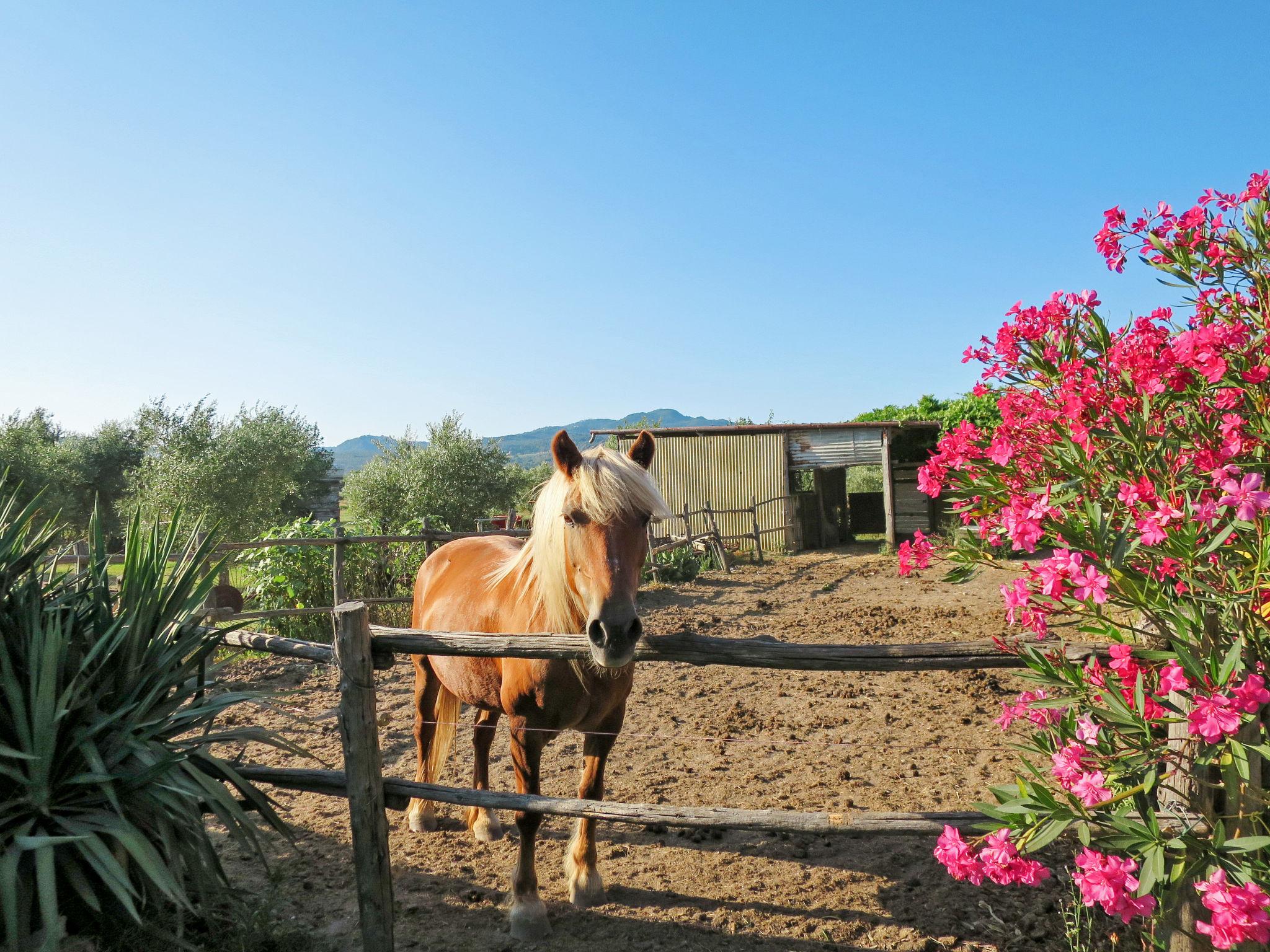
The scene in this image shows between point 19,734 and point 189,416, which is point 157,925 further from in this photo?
point 189,416

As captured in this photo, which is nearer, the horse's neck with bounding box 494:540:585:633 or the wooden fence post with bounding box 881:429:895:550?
the horse's neck with bounding box 494:540:585:633

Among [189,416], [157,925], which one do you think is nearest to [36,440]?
[189,416]

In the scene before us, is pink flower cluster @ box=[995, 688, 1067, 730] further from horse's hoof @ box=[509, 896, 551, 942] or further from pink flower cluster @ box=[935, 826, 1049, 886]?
horse's hoof @ box=[509, 896, 551, 942]

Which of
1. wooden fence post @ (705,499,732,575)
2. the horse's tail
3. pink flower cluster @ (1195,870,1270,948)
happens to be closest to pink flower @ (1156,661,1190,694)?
pink flower cluster @ (1195,870,1270,948)

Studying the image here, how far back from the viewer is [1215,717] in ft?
5.46

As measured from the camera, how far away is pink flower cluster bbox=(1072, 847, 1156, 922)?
1.76 metres

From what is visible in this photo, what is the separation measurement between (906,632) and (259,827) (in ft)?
22.3

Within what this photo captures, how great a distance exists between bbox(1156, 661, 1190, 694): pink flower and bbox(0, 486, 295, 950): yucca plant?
2.68 metres

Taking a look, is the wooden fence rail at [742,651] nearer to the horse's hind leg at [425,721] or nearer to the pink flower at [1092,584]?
the pink flower at [1092,584]

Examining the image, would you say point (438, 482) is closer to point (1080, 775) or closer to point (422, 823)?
point (422, 823)

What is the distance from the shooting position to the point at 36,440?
86.2 ft

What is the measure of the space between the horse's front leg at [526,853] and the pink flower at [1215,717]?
2293 millimetres

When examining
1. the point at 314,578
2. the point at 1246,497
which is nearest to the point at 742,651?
the point at 1246,497

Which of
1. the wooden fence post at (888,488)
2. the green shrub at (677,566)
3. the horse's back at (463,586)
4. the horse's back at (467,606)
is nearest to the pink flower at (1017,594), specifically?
the horse's back at (467,606)
